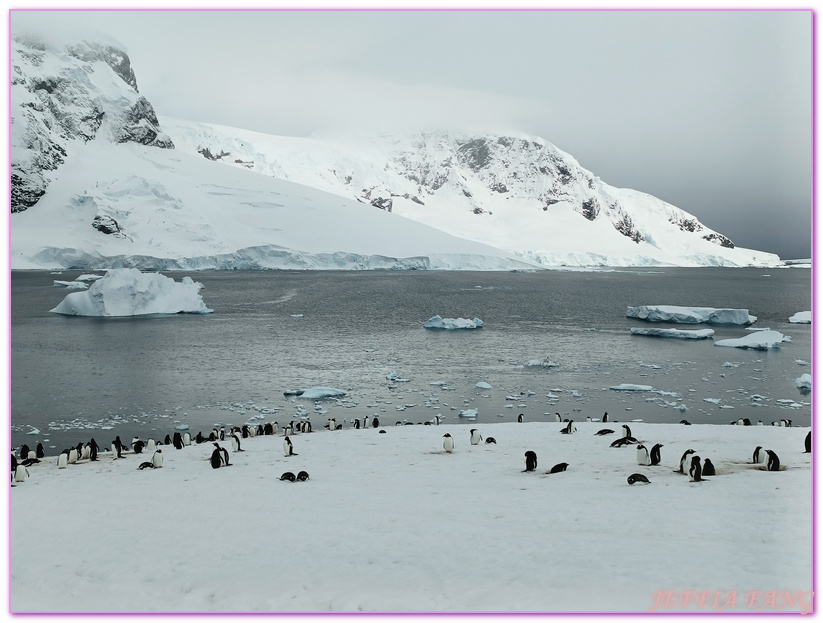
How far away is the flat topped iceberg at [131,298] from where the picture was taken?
130 ft

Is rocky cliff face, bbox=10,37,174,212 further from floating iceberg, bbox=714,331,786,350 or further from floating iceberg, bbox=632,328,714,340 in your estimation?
floating iceberg, bbox=714,331,786,350

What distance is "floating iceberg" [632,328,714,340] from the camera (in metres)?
32.9

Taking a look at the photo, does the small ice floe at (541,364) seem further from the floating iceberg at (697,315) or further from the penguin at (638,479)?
the penguin at (638,479)

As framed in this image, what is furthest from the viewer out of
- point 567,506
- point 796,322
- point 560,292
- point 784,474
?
point 560,292

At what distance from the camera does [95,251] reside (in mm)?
66062

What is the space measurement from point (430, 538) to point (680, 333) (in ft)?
103

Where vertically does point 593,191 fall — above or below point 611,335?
above

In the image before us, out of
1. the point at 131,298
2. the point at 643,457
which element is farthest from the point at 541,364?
the point at 131,298

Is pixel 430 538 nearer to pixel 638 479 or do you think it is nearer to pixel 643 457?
pixel 638 479

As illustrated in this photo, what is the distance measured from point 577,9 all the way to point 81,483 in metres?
9.35

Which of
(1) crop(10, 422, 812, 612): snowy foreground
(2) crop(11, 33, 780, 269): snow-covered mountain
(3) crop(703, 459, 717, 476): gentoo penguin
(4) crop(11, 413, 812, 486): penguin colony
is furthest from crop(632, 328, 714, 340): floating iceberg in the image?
(2) crop(11, 33, 780, 269): snow-covered mountain

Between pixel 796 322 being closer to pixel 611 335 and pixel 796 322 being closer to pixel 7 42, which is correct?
pixel 611 335

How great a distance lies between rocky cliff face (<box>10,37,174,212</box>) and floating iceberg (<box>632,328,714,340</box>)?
65.3m

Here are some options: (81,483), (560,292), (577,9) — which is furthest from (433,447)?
(560,292)
